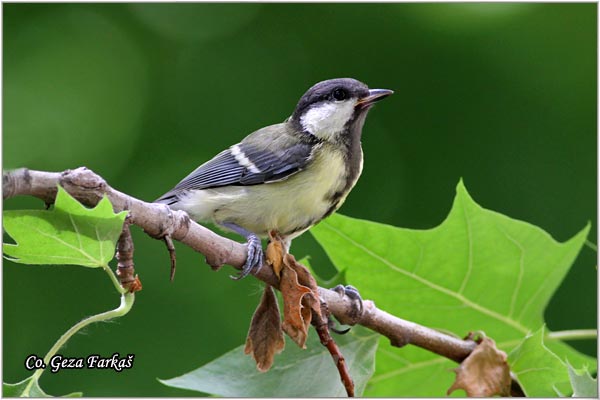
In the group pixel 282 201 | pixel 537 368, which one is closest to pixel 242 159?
pixel 282 201

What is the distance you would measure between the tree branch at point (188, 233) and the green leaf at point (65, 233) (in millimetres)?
17

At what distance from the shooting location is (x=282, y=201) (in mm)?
1355

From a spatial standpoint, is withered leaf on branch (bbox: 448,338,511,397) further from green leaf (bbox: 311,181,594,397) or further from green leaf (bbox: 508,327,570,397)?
green leaf (bbox: 311,181,594,397)

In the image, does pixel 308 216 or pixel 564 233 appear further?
pixel 564 233

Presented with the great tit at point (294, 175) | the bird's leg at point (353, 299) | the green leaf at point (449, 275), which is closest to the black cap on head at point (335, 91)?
the great tit at point (294, 175)

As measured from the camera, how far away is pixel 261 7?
81.5 inches

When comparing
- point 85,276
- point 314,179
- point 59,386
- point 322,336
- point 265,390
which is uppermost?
point 314,179

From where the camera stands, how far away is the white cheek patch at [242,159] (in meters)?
1.44

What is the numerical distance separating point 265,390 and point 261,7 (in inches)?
48.3

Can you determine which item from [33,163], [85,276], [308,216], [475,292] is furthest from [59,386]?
[475,292]

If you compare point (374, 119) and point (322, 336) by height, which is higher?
point (374, 119)

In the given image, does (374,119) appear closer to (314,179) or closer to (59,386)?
(314,179)

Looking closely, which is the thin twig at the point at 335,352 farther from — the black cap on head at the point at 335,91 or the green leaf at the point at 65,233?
the black cap on head at the point at 335,91

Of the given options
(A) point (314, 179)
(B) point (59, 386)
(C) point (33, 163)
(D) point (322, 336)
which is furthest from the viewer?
(B) point (59, 386)
